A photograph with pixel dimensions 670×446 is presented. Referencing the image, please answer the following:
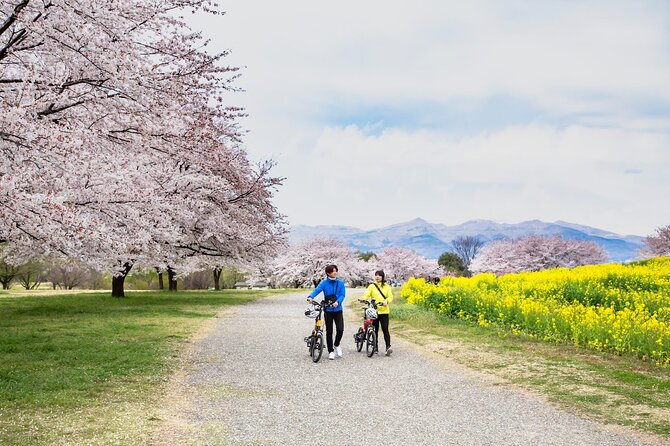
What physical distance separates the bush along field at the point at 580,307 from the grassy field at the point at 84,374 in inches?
335

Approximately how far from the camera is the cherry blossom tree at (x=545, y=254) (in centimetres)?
7962

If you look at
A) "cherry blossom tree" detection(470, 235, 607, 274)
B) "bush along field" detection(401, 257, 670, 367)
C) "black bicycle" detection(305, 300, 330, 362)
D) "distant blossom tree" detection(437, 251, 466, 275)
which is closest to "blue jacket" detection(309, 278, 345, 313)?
"black bicycle" detection(305, 300, 330, 362)

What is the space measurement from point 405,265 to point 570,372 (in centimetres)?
8801

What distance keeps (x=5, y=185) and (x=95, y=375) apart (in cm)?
367

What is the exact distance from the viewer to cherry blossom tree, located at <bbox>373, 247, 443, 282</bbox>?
9850cm

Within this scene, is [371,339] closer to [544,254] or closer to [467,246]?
[544,254]

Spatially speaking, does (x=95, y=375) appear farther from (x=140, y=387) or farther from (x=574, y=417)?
(x=574, y=417)

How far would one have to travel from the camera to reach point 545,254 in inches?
3147

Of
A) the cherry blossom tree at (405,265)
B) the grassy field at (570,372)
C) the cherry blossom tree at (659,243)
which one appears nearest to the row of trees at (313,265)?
the cherry blossom tree at (405,265)

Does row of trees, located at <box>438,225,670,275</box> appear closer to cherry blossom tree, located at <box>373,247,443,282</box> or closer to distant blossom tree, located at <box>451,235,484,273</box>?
cherry blossom tree, located at <box>373,247,443,282</box>

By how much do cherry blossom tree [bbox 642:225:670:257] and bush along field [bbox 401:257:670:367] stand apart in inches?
2028

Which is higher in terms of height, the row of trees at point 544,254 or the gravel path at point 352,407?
the row of trees at point 544,254

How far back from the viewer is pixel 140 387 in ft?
31.0

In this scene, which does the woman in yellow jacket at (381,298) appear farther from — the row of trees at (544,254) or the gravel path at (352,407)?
the row of trees at (544,254)
